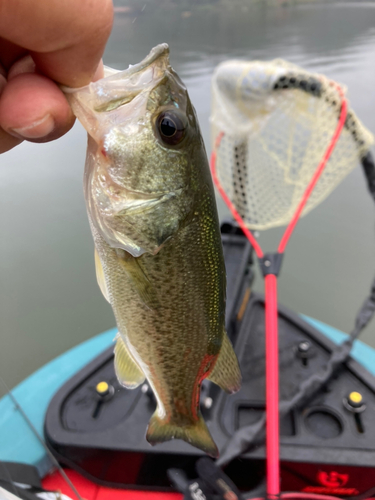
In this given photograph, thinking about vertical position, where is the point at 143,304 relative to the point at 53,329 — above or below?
above

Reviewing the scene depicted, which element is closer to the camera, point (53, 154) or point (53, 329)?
point (53, 154)

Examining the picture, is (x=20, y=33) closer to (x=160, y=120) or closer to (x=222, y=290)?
(x=160, y=120)

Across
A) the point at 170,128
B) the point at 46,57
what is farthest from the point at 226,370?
the point at 46,57

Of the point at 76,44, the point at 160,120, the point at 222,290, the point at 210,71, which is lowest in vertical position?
the point at 222,290

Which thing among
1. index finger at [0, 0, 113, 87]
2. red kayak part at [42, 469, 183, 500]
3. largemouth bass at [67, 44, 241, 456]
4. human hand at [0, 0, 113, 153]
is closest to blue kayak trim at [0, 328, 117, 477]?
red kayak part at [42, 469, 183, 500]

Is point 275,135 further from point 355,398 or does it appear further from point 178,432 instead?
point 178,432

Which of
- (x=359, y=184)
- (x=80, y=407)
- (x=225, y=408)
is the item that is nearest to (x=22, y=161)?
(x=80, y=407)

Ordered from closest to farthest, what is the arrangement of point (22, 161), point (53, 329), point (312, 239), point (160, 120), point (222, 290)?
point (160, 120)
point (222, 290)
point (22, 161)
point (53, 329)
point (312, 239)

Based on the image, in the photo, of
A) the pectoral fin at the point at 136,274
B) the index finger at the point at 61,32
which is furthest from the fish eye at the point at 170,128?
the pectoral fin at the point at 136,274

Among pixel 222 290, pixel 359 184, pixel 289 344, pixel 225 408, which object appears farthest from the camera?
pixel 359 184
